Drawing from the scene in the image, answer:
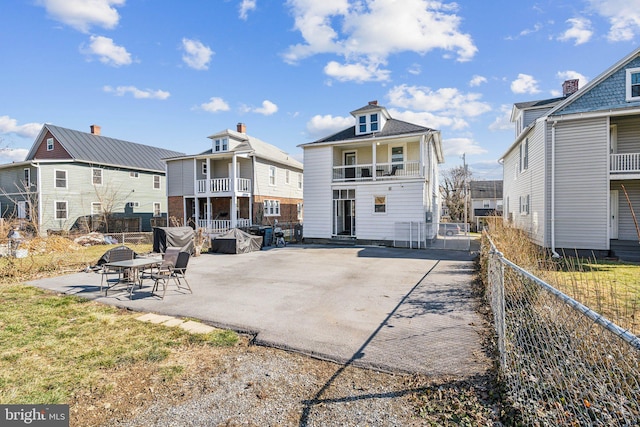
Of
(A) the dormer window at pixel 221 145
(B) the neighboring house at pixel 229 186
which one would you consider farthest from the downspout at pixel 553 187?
(A) the dormer window at pixel 221 145

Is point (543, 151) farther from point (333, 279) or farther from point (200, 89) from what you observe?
point (200, 89)

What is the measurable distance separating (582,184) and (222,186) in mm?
20919

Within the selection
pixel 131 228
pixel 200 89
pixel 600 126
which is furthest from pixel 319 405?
pixel 131 228

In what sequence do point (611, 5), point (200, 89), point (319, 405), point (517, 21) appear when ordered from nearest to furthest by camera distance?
point (319, 405) → point (611, 5) → point (517, 21) → point (200, 89)

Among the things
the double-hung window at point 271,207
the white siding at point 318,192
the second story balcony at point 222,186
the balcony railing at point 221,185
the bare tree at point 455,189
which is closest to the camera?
the white siding at point 318,192

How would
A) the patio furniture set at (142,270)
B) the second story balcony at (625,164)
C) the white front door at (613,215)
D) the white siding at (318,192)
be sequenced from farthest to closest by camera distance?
the white siding at (318,192)
the white front door at (613,215)
the second story balcony at (625,164)
the patio furniture set at (142,270)

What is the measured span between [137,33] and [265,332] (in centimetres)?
1352

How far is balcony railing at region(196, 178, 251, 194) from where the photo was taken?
74.9 feet

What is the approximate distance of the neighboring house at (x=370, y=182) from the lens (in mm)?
17656

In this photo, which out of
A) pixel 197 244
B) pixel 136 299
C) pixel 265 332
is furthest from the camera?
pixel 197 244

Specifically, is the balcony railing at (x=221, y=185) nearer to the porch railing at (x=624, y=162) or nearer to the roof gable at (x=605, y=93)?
the roof gable at (x=605, y=93)

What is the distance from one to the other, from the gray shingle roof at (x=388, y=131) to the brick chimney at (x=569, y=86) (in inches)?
366

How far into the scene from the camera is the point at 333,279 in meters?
9.58

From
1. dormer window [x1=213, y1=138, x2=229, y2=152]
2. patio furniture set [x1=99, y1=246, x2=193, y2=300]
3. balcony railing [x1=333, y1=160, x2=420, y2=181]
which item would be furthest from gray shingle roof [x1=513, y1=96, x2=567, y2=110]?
patio furniture set [x1=99, y1=246, x2=193, y2=300]
